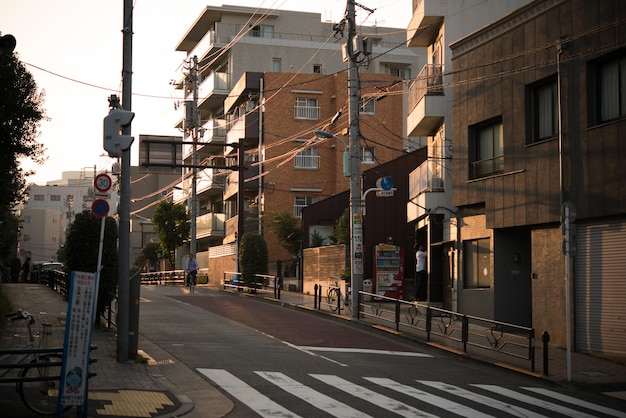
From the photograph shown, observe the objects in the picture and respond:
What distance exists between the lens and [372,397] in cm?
1295

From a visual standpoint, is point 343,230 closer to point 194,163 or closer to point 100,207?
point 194,163

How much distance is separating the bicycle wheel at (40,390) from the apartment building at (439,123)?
17.8 m

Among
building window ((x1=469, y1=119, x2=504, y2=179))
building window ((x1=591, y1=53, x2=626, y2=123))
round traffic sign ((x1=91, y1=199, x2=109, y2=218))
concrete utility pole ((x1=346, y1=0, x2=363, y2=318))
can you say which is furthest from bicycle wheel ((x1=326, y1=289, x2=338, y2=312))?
round traffic sign ((x1=91, y1=199, x2=109, y2=218))

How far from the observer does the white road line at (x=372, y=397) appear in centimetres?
1181


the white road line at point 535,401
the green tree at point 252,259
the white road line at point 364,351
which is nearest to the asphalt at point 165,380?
the white road line at point 364,351

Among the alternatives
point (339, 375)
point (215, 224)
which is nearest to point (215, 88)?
point (215, 224)

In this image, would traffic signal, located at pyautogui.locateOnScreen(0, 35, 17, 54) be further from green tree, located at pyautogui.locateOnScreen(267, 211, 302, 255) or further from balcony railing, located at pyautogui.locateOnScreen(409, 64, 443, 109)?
green tree, located at pyautogui.locateOnScreen(267, 211, 302, 255)

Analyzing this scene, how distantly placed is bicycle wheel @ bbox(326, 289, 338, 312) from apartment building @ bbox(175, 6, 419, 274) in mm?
14032

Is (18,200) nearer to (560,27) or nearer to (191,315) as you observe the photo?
(191,315)

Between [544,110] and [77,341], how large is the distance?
1535 cm

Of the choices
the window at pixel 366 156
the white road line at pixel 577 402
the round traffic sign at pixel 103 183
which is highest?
the window at pixel 366 156

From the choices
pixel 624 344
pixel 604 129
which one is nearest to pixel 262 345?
pixel 624 344

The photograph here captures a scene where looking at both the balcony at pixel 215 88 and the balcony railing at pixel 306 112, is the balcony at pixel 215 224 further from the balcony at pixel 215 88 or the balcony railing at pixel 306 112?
the balcony railing at pixel 306 112

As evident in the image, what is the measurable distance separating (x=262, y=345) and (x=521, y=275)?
8.70 metres
